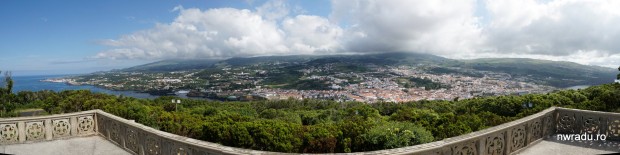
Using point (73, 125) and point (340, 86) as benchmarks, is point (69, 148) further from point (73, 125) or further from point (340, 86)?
point (340, 86)

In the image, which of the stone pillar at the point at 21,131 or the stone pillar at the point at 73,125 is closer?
the stone pillar at the point at 21,131

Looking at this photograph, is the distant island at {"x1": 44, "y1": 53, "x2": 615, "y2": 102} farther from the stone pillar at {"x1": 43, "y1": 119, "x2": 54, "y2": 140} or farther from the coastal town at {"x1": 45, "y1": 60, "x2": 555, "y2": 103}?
the stone pillar at {"x1": 43, "y1": 119, "x2": 54, "y2": 140}

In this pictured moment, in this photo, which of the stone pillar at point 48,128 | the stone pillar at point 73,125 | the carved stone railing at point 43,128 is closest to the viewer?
the carved stone railing at point 43,128

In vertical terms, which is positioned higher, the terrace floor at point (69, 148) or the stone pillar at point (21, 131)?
the stone pillar at point (21, 131)

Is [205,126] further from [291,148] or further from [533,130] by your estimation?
[533,130]

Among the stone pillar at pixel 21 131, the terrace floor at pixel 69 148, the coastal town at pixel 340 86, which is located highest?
the stone pillar at pixel 21 131

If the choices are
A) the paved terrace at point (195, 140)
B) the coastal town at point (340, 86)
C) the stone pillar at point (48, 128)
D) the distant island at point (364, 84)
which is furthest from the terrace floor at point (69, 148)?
the distant island at point (364, 84)

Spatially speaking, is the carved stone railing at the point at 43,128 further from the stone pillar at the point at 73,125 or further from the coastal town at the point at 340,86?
the coastal town at the point at 340,86

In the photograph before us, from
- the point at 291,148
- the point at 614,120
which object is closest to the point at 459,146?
the point at 614,120
